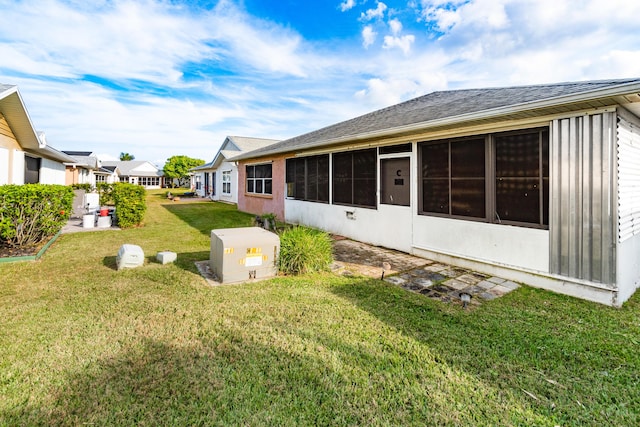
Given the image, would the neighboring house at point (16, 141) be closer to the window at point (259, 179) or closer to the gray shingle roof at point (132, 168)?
the window at point (259, 179)

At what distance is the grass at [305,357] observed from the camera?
1.95 metres

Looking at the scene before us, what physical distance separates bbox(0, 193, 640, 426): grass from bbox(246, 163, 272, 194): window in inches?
336

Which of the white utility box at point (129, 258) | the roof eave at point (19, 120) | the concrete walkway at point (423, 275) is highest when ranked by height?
the roof eave at point (19, 120)

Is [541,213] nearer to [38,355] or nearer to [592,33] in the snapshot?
[592,33]

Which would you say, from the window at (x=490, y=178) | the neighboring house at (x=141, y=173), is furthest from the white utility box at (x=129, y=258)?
the neighboring house at (x=141, y=173)

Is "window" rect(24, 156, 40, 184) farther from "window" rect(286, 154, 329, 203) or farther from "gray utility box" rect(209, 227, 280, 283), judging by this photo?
"gray utility box" rect(209, 227, 280, 283)

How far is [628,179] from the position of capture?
4.07 metres

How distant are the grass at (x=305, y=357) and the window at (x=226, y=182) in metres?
16.9

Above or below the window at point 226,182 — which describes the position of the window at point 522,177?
below

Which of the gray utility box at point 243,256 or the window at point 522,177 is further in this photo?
the gray utility box at point 243,256

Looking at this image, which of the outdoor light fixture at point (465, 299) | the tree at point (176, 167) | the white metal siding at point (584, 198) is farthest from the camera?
the tree at point (176, 167)

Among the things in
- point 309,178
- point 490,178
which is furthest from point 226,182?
point 490,178

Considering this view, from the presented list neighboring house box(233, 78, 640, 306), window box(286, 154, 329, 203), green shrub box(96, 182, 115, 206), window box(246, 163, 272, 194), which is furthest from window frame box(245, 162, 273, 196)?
green shrub box(96, 182, 115, 206)

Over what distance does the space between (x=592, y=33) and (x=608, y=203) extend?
5.71 m
